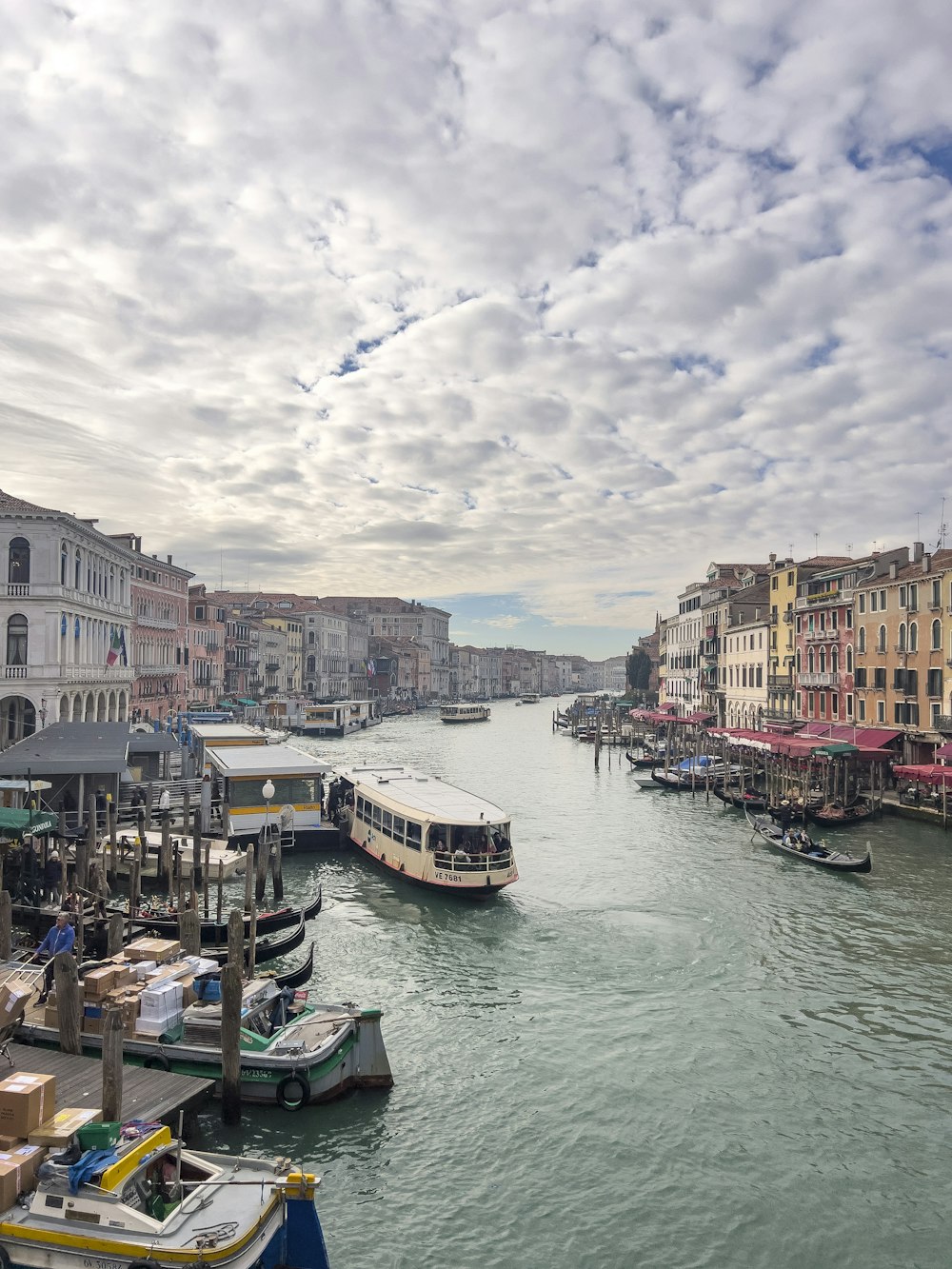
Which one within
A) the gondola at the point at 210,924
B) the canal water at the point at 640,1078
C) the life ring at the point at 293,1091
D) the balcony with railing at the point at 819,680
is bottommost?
the canal water at the point at 640,1078

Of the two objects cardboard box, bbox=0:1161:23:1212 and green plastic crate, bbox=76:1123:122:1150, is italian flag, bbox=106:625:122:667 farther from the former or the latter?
cardboard box, bbox=0:1161:23:1212

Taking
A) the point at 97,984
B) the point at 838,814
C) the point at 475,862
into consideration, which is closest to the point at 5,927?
the point at 97,984

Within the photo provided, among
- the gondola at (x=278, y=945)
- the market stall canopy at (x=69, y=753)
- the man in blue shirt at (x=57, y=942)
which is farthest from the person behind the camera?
the market stall canopy at (x=69, y=753)

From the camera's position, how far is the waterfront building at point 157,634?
5338cm

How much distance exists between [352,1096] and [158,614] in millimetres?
50275

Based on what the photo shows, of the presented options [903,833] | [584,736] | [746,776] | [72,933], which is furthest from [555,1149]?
[584,736]

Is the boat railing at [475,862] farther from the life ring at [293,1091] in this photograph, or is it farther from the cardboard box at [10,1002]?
the cardboard box at [10,1002]

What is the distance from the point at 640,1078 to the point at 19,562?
3008cm

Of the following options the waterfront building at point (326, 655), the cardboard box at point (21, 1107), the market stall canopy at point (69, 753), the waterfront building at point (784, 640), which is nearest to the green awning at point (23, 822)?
the market stall canopy at point (69, 753)

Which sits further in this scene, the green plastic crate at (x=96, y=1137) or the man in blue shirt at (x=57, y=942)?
the man in blue shirt at (x=57, y=942)

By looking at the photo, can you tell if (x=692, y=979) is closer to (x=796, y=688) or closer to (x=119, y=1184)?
(x=119, y=1184)

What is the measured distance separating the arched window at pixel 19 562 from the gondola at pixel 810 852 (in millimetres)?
27880

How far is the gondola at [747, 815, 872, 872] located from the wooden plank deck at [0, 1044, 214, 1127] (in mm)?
19236

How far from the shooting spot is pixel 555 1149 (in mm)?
11156
